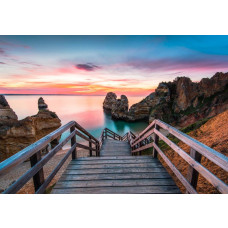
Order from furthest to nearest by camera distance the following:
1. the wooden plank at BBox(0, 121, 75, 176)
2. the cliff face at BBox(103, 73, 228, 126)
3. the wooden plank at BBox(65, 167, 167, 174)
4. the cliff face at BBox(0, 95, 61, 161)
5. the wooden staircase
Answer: the cliff face at BBox(103, 73, 228, 126) → the cliff face at BBox(0, 95, 61, 161) → the wooden plank at BBox(65, 167, 167, 174) → the wooden staircase → the wooden plank at BBox(0, 121, 75, 176)

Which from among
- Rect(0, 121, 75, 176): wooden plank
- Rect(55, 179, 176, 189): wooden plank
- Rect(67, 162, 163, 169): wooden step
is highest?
Rect(0, 121, 75, 176): wooden plank

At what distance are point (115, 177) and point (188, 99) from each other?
38803mm

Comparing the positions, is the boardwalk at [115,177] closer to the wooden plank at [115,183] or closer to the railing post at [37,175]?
the wooden plank at [115,183]

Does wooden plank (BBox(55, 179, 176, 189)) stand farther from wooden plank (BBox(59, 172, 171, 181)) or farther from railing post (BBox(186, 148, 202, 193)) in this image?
railing post (BBox(186, 148, 202, 193))

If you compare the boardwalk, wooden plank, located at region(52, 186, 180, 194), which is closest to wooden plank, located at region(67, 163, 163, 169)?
the boardwalk

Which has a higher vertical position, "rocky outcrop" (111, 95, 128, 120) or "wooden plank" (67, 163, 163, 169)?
"wooden plank" (67, 163, 163, 169)

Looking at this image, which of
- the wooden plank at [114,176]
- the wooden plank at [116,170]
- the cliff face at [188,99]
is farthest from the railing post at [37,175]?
the cliff face at [188,99]

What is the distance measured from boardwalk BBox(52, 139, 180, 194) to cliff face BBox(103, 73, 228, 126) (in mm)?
32707

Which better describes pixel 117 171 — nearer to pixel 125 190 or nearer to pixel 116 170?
pixel 116 170

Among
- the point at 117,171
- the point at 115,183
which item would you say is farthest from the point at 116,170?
the point at 115,183

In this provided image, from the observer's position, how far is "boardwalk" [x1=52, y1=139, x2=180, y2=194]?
217 cm

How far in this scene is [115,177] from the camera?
2512mm

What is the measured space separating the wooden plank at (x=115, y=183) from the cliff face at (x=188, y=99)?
Answer: 32964mm
